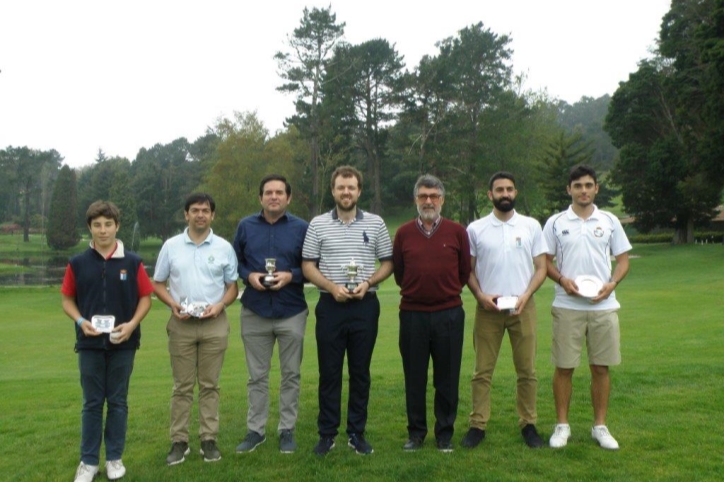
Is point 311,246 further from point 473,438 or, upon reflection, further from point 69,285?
point 473,438

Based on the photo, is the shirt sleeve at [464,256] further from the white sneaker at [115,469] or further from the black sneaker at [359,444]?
the white sneaker at [115,469]

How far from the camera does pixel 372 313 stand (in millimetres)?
5383

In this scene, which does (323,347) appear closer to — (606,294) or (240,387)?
(606,294)

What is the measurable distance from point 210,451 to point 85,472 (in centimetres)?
91

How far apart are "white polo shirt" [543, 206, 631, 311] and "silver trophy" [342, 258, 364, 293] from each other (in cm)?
159

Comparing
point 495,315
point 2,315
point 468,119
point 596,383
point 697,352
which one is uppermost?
point 468,119

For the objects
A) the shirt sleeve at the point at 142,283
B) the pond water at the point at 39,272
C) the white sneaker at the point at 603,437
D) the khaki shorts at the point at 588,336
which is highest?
the shirt sleeve at the point at 142,283

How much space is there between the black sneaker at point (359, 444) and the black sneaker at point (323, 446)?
6.1 inches

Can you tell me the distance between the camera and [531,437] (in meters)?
5.34

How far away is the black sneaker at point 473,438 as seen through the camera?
530 cm

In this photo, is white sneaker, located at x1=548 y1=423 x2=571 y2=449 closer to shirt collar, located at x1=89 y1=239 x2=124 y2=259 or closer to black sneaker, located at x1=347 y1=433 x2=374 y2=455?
black sneaker, located at x1=347 y1=433 x2=374 y2=455

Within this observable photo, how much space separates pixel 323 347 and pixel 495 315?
1.45m

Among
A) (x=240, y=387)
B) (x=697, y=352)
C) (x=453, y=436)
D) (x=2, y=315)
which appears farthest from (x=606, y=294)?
(x=2, y=315)

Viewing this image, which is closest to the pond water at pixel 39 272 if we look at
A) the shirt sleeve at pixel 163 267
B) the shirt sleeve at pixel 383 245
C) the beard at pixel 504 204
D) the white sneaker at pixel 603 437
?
the shirt sleeve at pixel 163 267
